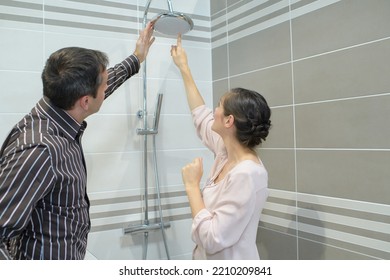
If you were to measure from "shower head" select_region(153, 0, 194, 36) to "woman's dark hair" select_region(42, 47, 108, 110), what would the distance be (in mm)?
565

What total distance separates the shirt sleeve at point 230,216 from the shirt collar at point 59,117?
507mm

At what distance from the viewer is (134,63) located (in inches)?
60.0

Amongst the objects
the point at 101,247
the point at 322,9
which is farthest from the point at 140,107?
the point at 322,9

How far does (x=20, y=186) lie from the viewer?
2.68 ft

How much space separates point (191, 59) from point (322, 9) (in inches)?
33.2

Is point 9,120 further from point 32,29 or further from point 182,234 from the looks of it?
point 182,234

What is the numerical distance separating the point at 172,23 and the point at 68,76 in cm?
72

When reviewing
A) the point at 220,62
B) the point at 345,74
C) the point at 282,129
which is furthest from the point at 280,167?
the point at 220,62

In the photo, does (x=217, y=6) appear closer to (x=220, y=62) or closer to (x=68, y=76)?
(x=220, y=62)

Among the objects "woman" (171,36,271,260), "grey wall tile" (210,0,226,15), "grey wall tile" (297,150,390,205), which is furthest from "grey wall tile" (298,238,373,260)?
"grey wall tile" (210,0,226,15)

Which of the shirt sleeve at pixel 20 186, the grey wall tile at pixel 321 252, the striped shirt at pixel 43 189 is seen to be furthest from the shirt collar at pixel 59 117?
the grey wall tile at pixel 321 252

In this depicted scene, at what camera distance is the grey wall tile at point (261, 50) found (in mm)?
1611

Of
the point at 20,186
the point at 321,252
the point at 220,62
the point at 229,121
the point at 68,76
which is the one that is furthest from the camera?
the point at 220,62

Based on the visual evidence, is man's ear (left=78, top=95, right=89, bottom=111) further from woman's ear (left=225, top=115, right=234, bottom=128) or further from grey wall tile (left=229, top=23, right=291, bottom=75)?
grey wall tile (left=229, top=23, right=291, bottom=75)
